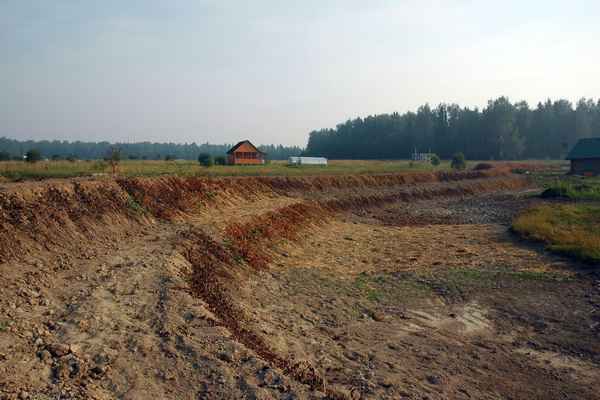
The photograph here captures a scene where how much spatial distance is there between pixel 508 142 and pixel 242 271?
98272mm

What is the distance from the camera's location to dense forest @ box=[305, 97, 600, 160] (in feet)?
329

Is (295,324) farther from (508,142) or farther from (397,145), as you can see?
(397,145)

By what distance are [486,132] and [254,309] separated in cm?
10194

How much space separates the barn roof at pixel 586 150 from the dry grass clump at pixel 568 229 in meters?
33.9

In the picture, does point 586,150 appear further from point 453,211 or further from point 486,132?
point 486,132

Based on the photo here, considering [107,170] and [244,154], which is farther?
[244,154]

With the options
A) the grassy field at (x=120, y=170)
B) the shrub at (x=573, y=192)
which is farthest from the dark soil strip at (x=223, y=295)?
the shrub at (x=573, y=192)

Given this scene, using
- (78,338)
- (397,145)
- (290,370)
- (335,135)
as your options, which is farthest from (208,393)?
(335,135)

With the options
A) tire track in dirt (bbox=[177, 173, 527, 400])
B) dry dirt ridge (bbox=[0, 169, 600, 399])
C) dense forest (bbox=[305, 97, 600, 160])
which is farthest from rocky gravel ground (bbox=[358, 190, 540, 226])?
dense forest (bbox=[305, 97, 600, 160])

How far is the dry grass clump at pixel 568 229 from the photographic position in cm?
1612

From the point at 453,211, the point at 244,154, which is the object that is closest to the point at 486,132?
the point at 244,154

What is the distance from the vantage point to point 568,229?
2036cm

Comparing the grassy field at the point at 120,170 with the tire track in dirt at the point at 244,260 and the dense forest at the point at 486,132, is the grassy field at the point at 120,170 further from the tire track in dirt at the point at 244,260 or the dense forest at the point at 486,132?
the dense forest at the point at 486,132

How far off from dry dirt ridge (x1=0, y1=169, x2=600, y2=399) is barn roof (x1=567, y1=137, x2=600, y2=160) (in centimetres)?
4557
